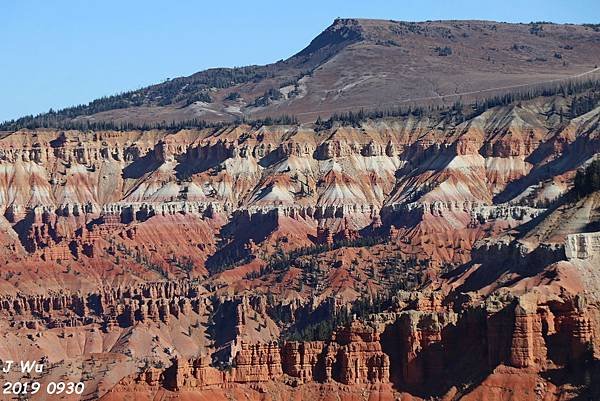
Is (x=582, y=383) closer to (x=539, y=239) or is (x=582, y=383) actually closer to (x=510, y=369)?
(x=510, y=369)

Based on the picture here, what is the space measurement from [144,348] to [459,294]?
59.4 m

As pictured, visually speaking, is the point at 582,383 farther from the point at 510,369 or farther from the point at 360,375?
the point at 360,375

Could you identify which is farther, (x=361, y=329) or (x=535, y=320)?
(x=361, y=329)

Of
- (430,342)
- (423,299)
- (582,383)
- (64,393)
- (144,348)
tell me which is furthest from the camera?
(144,348)

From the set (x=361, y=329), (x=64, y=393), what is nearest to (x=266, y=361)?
(x=361, y=329)

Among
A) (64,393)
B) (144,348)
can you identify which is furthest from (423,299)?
(144,348)

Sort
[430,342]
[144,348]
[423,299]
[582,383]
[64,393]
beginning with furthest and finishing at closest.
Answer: [144,348] < [64,393] < [423,299] < [430,342] < [582,383]

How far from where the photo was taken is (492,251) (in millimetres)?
154375

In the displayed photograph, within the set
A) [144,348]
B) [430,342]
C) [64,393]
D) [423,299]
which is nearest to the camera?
[430,342]

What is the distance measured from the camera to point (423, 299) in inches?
5113

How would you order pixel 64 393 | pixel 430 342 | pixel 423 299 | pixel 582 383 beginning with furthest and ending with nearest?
1. pixel 64 393
2. pixel 423 299
3. pixel 430 342
4. pixel 582 383

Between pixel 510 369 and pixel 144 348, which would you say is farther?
pixel 144 348

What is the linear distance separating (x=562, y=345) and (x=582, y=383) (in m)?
4.03

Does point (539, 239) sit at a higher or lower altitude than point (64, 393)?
higher
